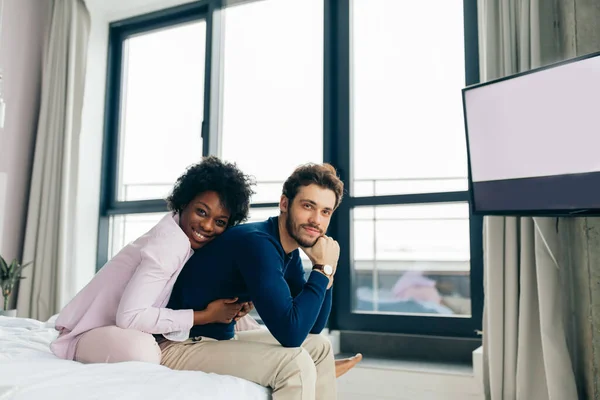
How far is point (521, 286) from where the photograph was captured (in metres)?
2.01

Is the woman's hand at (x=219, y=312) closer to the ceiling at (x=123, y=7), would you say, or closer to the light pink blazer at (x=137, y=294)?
the light pink blazer at (x=137, y=294)

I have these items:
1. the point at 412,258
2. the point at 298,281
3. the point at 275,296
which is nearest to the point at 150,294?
the point at 275,296

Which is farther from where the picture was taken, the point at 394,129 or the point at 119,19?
the point at 119,19

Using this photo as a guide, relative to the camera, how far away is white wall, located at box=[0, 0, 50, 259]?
10.7 feet

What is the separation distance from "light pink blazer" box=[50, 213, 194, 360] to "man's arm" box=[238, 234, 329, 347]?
20 centimetres

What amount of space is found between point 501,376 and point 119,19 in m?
3.31

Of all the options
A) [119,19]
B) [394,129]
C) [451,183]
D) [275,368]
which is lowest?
[275,368]

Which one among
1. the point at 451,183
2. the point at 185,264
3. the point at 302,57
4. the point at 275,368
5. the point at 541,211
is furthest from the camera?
the point at 451,183

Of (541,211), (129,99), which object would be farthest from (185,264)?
(129,99)

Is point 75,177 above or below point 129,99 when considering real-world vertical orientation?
below

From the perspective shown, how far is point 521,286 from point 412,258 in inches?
116

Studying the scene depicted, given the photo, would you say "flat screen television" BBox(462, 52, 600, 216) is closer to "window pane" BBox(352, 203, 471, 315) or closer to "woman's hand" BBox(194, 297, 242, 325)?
"window pane" BBox(352, 203, 471, 315)

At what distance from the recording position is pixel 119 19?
3.67 m

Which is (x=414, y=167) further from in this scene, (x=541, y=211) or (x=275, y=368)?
(x=275, y=368)
